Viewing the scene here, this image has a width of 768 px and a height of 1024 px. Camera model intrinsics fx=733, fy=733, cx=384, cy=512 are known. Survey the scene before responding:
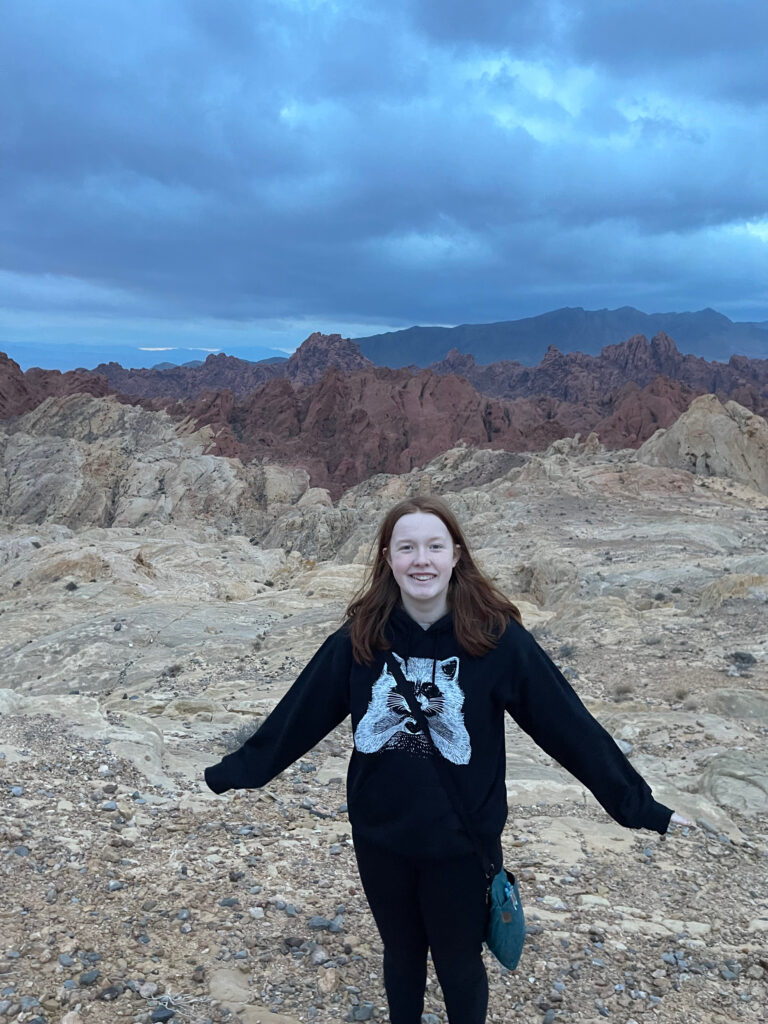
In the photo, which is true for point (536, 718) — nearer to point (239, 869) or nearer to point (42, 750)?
point (239, 869)

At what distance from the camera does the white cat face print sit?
2475 millimetres

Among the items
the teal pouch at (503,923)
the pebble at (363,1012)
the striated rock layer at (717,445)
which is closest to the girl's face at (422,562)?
the teal pouch at (503,923)

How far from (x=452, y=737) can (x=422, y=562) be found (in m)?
0.60

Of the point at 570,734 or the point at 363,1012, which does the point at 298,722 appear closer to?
the point at 570,734

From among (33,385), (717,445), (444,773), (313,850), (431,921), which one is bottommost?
(313,850)

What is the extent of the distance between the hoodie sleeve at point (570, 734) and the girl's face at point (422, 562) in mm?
294

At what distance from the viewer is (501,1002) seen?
10.8 feet

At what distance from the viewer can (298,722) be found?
2764 millimetres

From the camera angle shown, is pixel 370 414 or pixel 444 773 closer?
pixel 444 773

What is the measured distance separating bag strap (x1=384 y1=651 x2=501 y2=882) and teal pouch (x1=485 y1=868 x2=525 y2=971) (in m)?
0.05

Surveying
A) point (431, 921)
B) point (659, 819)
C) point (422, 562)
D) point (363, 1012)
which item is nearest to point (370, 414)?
point (363, 1012)

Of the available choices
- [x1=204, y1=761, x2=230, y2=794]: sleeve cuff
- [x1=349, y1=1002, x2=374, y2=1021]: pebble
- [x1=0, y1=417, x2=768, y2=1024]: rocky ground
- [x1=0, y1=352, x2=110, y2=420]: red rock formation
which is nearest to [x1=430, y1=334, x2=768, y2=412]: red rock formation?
[x1=0, y1=352, x2=110, y2=420]: red rock formation

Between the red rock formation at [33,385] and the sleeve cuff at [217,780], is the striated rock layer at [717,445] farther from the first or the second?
the red rock formation at [33,385]

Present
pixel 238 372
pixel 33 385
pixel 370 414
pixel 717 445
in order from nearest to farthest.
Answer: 1. pixel 717 445
2. pixel 370 414
3. pixel 33 385
4. pixel 238 372
